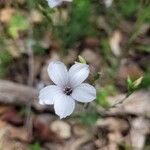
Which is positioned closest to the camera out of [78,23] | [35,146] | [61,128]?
[35,146]

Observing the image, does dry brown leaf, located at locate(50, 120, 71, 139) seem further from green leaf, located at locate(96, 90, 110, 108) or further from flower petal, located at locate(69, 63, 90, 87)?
flower petal, located at locate(69, 63, 90, 87)

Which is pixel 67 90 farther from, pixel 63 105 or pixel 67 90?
pixel 63 105

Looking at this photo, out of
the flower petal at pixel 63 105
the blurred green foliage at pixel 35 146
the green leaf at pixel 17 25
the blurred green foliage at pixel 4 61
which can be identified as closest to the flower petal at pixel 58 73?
the flower petal at pixel 63 105

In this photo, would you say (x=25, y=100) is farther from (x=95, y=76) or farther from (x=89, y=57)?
(x=95, y=76)

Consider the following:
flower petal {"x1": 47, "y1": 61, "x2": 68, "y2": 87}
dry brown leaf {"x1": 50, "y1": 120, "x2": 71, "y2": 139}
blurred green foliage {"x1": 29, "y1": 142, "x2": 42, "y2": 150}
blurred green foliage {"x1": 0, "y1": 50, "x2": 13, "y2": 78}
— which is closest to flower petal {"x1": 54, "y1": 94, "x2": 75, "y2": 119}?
flower petal {"x1": 47, "y1": 61, "x2": 68, "y2": 87}

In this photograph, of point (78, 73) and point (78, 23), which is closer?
point (78, 73)

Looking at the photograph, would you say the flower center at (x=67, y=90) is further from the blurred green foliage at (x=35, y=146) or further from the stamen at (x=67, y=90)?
the blurred green foliage at (x=35, y=146)

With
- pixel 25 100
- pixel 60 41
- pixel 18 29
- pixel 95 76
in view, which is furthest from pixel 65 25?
pixel 95 76

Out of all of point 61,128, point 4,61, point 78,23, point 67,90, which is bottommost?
point 67,90

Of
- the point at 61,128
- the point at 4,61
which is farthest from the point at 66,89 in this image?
the point at 4,61
